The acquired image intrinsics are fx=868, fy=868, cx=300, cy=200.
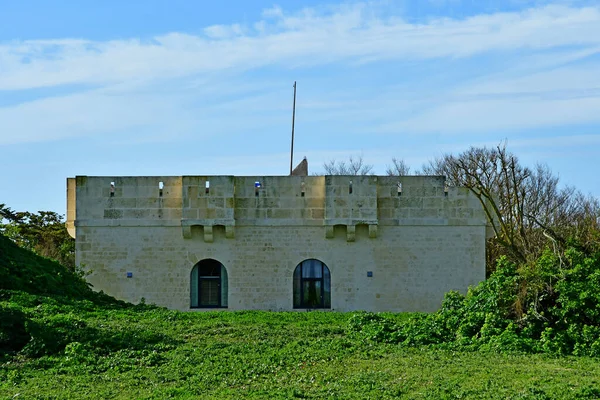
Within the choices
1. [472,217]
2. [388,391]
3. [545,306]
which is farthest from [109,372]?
[472,217]

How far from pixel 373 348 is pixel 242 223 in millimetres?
11760

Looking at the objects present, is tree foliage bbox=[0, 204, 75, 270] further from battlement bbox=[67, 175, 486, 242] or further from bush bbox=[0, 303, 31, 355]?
bush bbox=[0, 303, 31, 355]

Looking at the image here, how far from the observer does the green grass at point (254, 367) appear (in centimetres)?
1111

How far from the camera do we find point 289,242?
25.5 meters

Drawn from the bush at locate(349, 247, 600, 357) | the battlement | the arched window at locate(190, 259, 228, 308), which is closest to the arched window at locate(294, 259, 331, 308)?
the battlement

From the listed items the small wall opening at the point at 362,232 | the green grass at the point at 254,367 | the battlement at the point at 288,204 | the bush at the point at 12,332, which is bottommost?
the green grass at the point at 254,367

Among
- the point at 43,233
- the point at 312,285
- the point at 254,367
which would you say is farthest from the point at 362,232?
the point at 43,233

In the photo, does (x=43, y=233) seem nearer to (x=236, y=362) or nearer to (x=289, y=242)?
(x=289, y=242)

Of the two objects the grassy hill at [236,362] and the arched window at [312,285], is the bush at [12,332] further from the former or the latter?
the arched window at [312,285]

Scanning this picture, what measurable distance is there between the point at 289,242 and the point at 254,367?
1283cm

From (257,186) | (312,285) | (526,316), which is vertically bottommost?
(312,285)

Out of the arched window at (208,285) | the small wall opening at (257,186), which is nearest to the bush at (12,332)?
the arched window at (208,285)

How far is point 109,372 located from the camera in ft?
41.1

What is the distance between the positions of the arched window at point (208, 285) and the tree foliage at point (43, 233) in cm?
1230
